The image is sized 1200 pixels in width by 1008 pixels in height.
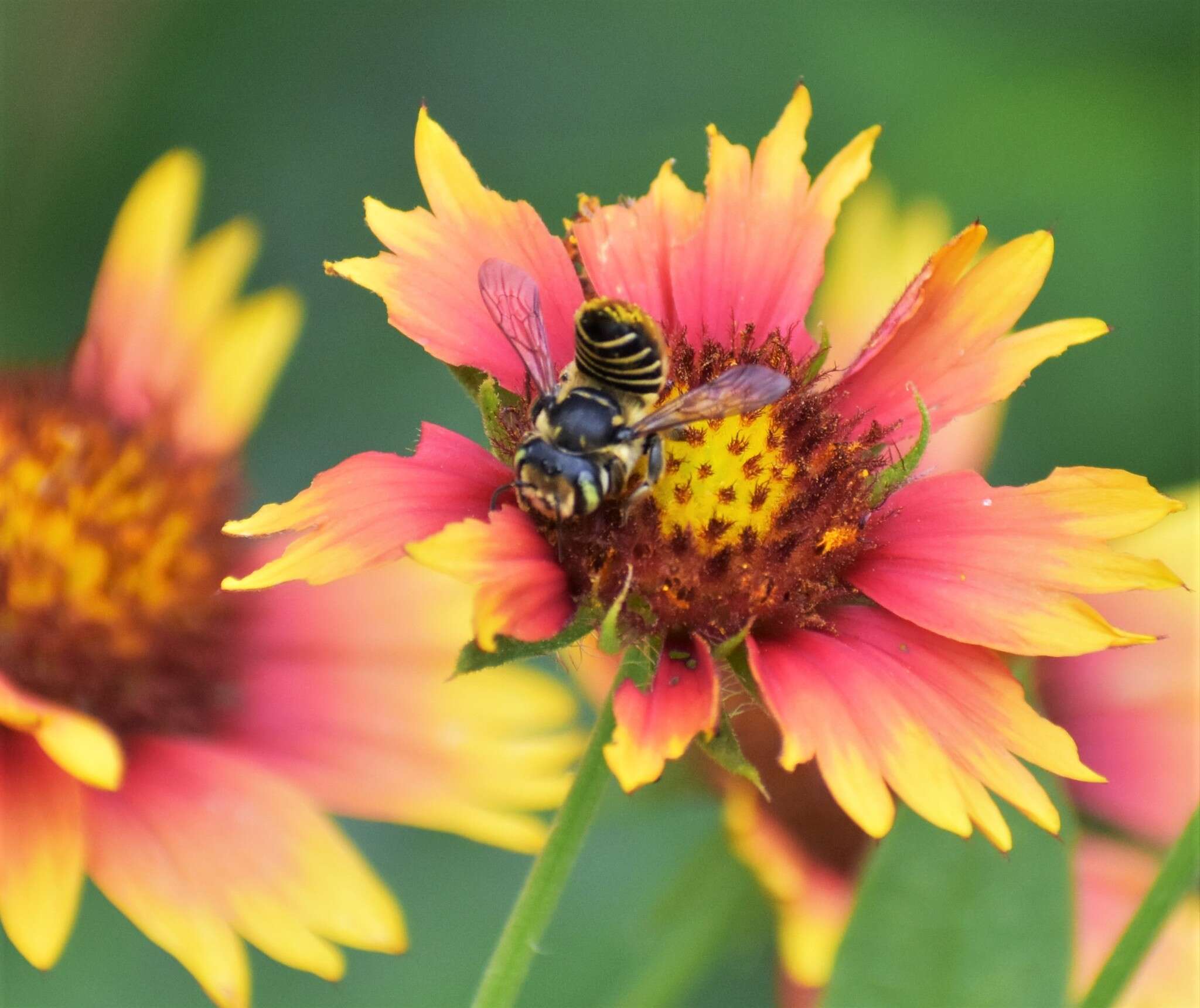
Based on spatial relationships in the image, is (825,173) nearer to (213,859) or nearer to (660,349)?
(660,349)

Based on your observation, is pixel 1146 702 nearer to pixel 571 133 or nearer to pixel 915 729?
pixel 915 729

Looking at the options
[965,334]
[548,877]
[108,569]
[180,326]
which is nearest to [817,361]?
[965,334]

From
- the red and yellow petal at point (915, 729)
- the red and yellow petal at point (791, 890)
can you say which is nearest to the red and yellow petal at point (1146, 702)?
the red and yellow petal at point (791, 890)

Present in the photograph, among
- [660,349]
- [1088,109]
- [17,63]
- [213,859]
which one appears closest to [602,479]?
[660,349]

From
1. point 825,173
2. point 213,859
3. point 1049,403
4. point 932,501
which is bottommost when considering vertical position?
point 213,859

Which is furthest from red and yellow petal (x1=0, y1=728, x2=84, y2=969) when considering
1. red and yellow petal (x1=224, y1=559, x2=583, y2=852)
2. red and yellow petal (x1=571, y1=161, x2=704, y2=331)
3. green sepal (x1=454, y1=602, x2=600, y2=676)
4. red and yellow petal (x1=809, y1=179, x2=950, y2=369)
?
red and yellow petal (x1=809, y1=179, x2=950, y2=369)

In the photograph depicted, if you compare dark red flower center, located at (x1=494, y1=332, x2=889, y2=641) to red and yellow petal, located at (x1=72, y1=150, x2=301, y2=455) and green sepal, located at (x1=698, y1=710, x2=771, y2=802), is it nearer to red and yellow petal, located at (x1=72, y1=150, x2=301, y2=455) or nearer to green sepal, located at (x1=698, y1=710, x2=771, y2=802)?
green sepal, located at (x1=698, y1=710, x2=771, y2=802)

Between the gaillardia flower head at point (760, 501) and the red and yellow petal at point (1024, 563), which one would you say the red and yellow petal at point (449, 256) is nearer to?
the gaillardia flower head at point (760, 501)
